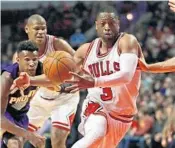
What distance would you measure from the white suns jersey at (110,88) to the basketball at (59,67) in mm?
184

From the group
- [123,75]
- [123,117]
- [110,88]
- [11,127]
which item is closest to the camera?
[123,75]

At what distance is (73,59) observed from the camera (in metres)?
6.71

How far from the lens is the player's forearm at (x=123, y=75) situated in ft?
19.8

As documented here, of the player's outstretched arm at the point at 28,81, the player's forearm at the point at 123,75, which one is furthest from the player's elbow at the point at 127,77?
the player's outstretched arm at the point at 28,81

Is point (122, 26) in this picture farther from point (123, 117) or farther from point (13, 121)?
point (123, 117)

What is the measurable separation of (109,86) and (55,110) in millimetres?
2012

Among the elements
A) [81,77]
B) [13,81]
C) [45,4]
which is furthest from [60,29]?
[81,77]

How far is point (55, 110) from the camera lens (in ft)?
26.4

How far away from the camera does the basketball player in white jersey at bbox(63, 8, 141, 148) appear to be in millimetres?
6300

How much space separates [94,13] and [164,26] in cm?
187

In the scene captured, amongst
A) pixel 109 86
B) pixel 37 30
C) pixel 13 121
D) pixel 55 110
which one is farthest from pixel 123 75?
pixel 55 110

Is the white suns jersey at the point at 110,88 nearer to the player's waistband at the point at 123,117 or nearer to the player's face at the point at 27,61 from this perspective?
the player's waistband at the point at 123,117

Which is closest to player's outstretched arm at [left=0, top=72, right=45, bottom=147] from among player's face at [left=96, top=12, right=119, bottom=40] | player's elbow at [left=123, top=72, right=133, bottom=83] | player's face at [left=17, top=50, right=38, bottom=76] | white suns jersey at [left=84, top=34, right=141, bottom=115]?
player's face at [left=17, top=50, right=38, bottom=76]

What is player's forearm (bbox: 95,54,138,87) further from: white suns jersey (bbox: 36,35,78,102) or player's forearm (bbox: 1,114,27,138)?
white suns jersey (bbox: 36,35,78,102)
